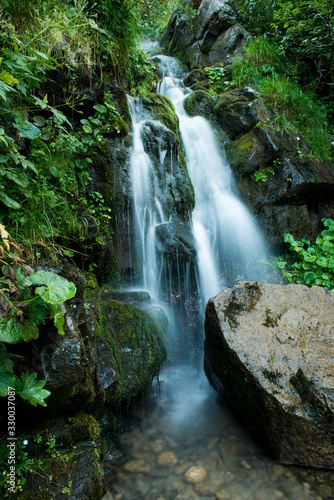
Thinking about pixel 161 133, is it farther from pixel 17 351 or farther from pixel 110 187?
pixel 17 351

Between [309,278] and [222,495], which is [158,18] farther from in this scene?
[222,495]

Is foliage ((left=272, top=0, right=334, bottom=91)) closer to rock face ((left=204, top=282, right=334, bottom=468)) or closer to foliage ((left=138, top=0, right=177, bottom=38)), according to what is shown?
rock face ((left=204, top=282, right=334, bottom=468))

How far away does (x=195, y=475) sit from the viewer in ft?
7.41

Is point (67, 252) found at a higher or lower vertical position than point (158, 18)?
lower

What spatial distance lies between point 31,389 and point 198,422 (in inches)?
77.3

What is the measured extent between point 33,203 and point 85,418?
1887 millimetres

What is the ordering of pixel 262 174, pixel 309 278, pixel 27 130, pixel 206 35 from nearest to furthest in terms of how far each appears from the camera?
pixel 27 130, pixel 309 278, pixel 262 174, pixel 206 35

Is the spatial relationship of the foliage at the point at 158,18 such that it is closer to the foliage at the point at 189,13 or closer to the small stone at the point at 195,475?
the foliage at the point at 189,13


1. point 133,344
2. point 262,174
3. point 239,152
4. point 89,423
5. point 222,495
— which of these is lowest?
point 222,495

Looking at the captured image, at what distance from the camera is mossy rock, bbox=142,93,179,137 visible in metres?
5.45

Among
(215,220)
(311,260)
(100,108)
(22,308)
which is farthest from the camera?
(215,220)

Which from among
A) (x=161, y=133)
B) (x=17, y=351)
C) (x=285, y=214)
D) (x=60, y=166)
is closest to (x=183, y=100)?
(x=161, y=133)

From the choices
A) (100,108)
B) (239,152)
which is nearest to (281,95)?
(239,152)

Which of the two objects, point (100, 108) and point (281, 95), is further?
point (281, 95)
